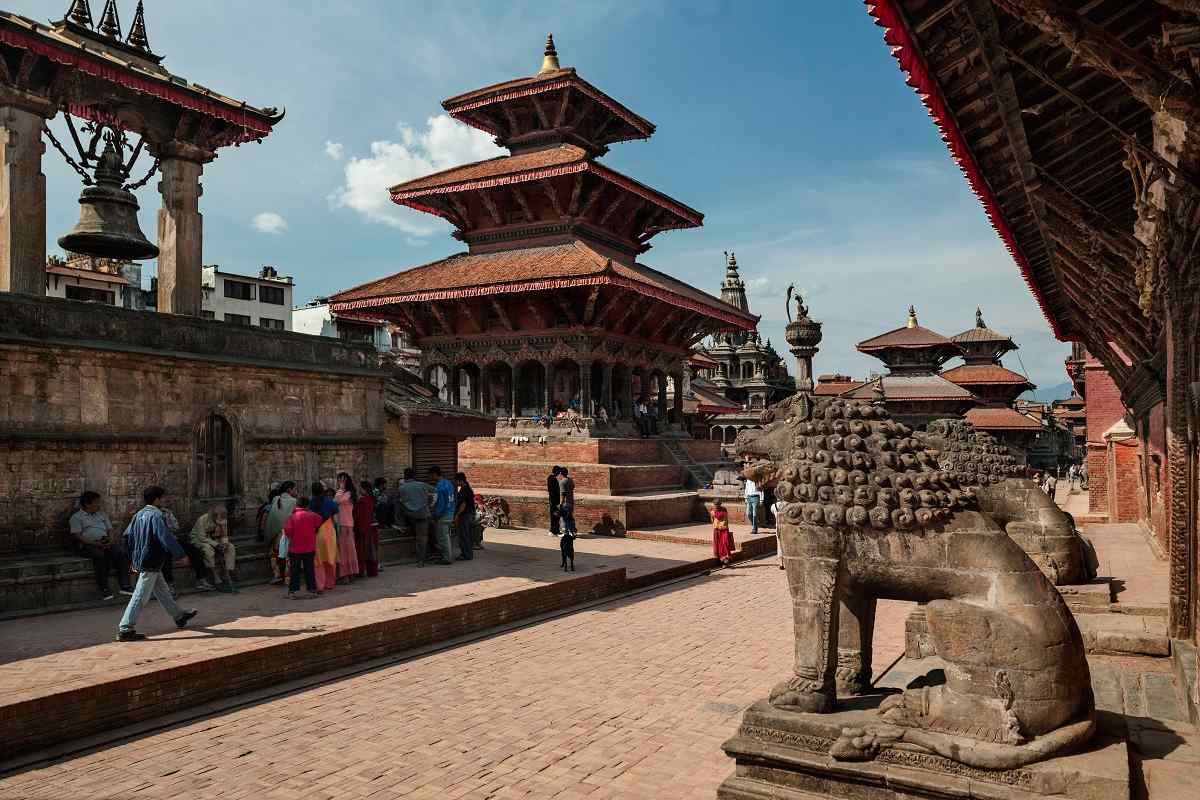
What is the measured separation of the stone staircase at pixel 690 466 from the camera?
78.0 feet

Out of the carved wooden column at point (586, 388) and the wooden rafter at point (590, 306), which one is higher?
the wooden rafter at point (590, 306)

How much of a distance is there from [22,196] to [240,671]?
797cm

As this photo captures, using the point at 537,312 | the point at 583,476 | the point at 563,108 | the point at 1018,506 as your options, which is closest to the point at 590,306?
the point at 537,312

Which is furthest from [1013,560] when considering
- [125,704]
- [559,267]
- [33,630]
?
[559,267]

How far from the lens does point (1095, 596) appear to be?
809 centimetres

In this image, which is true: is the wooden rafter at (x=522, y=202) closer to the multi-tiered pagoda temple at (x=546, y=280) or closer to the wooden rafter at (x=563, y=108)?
the multi-tiered pagoda temple at (x=546, y=280)

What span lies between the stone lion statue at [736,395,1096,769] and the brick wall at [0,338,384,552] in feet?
29.2

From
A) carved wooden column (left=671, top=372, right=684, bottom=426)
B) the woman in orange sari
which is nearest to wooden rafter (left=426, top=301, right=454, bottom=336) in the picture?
carved wooden column (left=671, top=372, right=684, bottom=426)

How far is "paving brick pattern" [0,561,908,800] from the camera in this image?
17.6 ft

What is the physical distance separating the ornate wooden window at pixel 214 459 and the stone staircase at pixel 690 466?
14594mm

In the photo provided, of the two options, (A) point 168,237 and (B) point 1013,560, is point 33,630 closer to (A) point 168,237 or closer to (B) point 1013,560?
(A) point 168,237

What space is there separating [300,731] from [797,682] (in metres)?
4.09

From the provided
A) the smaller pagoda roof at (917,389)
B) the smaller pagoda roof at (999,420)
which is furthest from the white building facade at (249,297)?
the smaller pagoda roof at (999,420)

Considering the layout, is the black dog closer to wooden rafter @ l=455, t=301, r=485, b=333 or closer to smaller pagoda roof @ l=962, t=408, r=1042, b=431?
wooden rafter @ l=455, t=301, r=485, b=333
